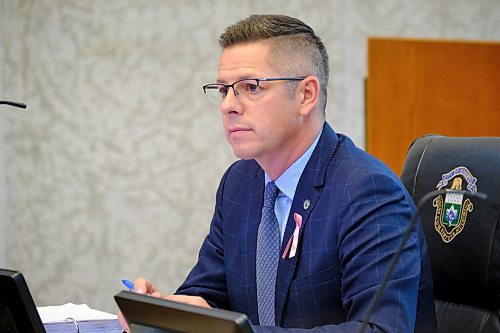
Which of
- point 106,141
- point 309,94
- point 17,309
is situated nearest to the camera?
point 17,309

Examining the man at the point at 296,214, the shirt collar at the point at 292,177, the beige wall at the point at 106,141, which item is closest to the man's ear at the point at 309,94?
the man at the point at 296,214

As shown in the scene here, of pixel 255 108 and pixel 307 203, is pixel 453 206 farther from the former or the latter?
pixel 255 108

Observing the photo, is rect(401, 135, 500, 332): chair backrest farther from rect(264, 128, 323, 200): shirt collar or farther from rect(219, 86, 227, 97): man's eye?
rect(219, 86, 227, 97): man's eye

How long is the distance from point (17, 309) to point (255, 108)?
29.3 inches

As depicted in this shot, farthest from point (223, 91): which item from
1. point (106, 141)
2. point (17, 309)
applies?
point (106, 141)

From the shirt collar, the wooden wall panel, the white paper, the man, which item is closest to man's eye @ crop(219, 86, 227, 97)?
the man

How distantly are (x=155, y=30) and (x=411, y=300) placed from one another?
2589 millimetres

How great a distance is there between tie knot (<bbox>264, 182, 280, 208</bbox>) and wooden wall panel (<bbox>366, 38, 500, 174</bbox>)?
240 cm

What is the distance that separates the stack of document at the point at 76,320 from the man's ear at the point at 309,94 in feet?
2.22

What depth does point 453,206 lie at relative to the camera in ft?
5.66

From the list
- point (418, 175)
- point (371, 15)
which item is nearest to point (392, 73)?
point (371, 15)

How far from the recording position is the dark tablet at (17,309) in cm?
120

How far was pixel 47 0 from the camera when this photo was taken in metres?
3.63

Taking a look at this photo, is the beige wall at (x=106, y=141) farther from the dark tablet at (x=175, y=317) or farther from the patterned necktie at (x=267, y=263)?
the dark tablet at (x=175, y=317)
